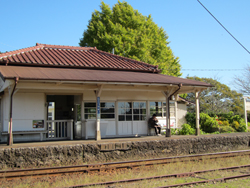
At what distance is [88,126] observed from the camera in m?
13.4

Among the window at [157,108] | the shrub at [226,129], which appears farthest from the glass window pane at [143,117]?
the shrub at [226,129]

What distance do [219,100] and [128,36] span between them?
15.9 metres

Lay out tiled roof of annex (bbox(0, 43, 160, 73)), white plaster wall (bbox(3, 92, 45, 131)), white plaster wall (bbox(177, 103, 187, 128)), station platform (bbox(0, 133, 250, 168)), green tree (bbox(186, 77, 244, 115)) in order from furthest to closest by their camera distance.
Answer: green tree (bbox(186, 77, 244, 115)), white plaster wall (bbox(177, 103, 187, 128)), tiled roof of annex (bbox(0, 43, 160, 73)), white plaster wall (bbox(3, 92, 45, 131)), station platform (bbox(0, 133, 250, 168))

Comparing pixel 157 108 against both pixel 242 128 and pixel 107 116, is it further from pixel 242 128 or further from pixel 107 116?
pixel 242 128

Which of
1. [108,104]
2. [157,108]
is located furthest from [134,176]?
[157,108]

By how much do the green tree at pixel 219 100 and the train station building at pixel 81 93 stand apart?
18128 mm

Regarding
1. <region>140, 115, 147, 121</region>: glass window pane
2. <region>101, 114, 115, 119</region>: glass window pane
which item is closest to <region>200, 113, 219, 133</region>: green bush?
<region>140, 115, 147, 121</region>: glass window pane

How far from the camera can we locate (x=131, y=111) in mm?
14516

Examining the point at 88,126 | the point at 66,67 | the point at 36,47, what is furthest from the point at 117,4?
the point at 88,126

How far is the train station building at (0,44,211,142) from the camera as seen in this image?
11328 mm

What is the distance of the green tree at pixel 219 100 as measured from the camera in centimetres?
3300

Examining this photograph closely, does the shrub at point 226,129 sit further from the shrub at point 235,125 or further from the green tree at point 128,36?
the green tree at point 128,36

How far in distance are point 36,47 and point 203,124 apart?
1403 cm

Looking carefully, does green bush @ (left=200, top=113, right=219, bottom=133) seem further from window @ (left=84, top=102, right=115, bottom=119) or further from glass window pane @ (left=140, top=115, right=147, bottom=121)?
window @ (left=84, top=102, right=115, bottom=119)
